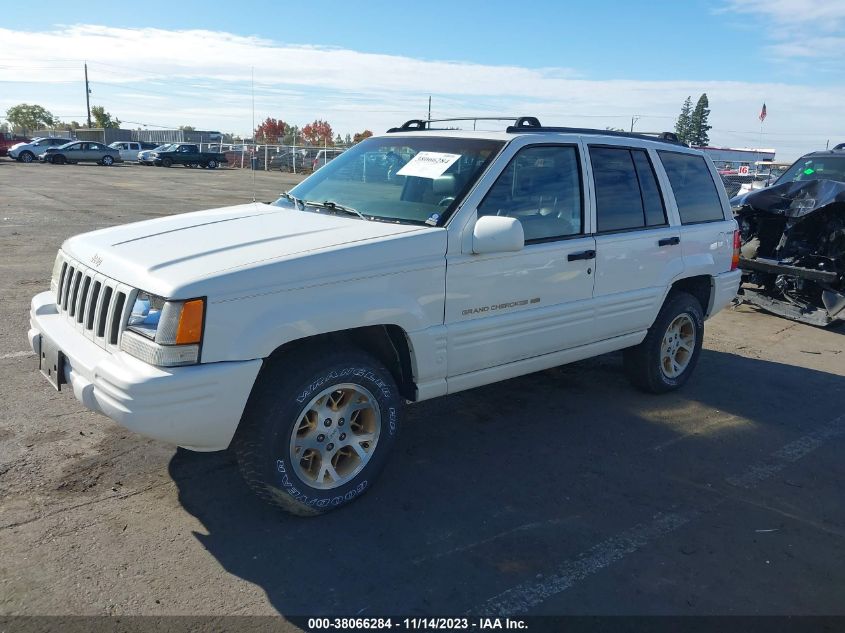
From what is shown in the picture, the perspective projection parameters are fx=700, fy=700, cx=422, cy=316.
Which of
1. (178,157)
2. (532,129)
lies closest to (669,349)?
(532,129)

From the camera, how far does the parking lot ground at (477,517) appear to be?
3.02m

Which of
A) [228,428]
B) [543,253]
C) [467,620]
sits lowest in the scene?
[467,620]

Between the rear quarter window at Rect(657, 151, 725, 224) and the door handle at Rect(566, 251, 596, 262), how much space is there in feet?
4.09

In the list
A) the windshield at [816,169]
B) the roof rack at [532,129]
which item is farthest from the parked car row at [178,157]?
the roof rack at [532,129]

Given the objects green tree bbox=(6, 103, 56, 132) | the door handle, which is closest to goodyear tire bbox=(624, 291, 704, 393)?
the door handle

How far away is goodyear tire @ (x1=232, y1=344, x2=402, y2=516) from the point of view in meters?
3.30

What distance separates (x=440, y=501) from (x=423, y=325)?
0.96 metres

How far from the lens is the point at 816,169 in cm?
1009

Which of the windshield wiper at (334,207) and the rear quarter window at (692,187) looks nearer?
the windshield wiper at (334,207)

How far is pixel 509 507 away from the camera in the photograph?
3.79m

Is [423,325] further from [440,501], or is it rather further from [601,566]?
[601,566]

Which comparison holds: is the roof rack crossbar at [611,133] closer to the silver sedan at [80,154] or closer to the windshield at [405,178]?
the windshield at [405,178]

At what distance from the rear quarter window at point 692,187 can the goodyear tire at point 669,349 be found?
0.67 metres

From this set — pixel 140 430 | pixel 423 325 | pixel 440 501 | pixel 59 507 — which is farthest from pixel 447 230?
pixel 59 507
